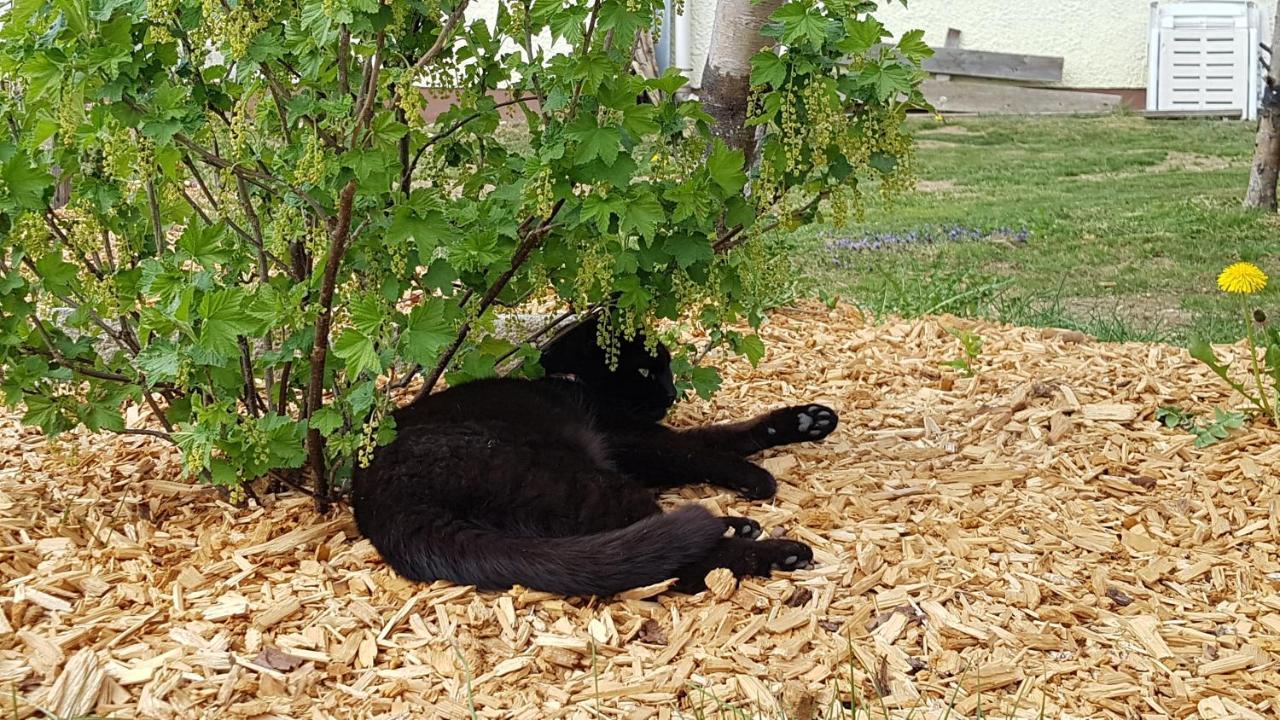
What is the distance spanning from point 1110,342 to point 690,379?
91.0 inches

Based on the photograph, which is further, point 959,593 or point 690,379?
point 690,379

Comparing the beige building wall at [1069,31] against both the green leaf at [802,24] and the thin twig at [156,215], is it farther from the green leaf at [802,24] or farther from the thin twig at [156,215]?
the thin twig at [156,215]

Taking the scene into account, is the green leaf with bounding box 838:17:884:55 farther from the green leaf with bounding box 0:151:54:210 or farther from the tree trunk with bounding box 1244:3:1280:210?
the tree trunk with bounding box 1244:3:1280:210

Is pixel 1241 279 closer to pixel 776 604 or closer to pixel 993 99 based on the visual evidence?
pixel 776 604

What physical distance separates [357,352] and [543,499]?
2.47ft

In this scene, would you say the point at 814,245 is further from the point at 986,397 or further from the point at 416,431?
the point at 416,431

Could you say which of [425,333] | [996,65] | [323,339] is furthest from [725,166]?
[996,65]

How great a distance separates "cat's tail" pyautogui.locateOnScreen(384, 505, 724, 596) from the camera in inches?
112

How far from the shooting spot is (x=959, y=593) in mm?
2957

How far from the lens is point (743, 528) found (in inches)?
126

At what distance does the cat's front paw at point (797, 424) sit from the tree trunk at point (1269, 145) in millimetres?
5962

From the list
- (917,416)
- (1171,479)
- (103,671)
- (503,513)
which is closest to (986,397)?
(917,416)

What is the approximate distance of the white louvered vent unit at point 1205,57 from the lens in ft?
47.1

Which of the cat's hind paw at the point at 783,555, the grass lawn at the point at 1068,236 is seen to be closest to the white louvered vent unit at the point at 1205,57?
the grass lawn at the point at 1068,236
